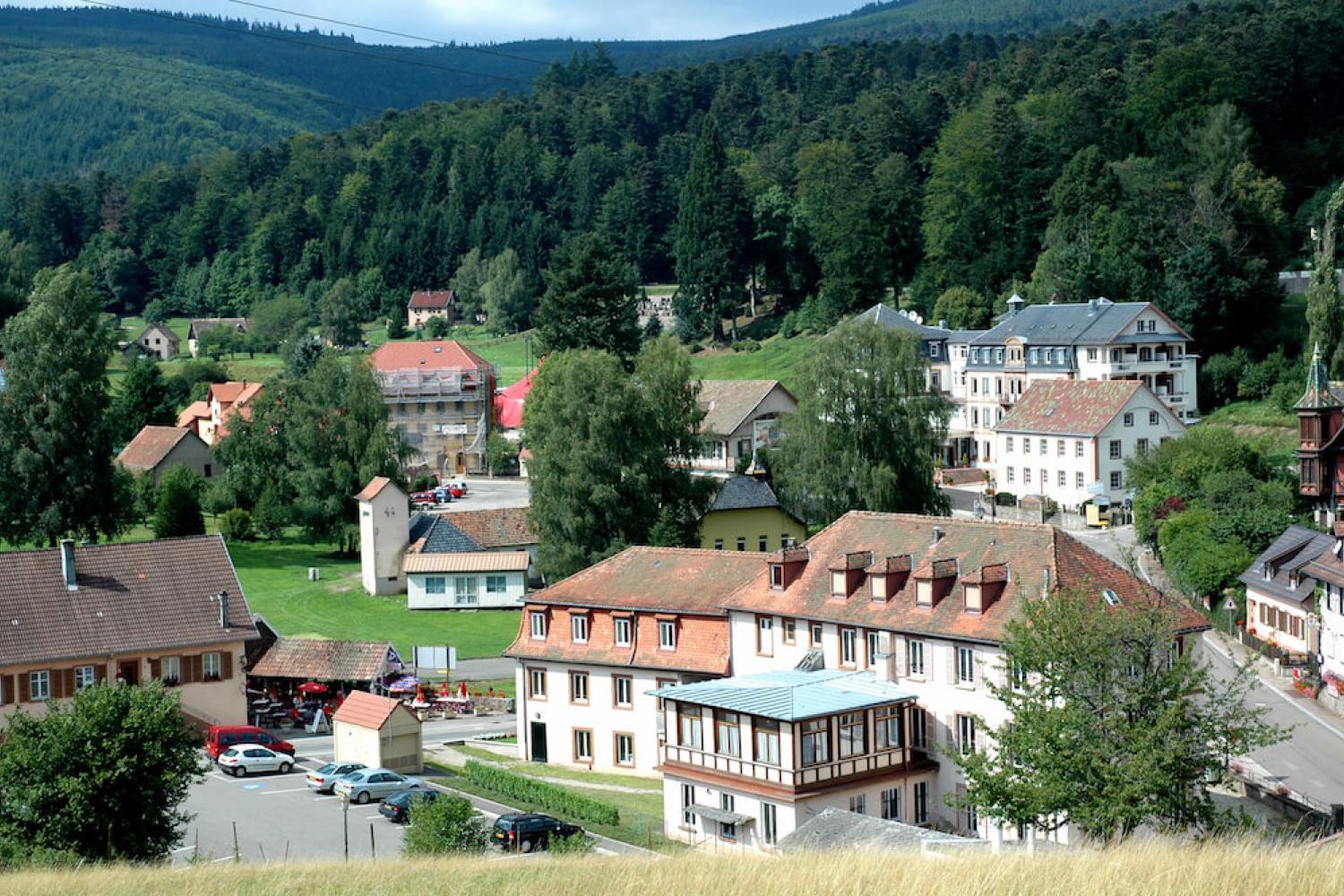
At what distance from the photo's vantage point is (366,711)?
4262 cm

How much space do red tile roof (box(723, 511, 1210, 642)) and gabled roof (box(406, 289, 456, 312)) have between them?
400ft

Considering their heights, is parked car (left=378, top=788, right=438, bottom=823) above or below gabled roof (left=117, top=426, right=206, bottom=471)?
below

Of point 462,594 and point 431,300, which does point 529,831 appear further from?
point 431,300

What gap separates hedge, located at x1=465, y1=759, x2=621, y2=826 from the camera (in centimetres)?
3697

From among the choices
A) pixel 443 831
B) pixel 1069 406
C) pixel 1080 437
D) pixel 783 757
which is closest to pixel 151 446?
pixel 1069 406

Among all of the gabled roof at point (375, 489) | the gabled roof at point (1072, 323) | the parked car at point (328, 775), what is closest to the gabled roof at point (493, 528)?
the gabled roof at point (375, 489)

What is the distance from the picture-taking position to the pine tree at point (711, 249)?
4899 inches

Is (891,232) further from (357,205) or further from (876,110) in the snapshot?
(357,205)

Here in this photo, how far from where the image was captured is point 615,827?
3678 centimetres

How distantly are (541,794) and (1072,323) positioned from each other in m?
53.4

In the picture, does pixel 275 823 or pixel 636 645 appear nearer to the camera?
pixel 275 823

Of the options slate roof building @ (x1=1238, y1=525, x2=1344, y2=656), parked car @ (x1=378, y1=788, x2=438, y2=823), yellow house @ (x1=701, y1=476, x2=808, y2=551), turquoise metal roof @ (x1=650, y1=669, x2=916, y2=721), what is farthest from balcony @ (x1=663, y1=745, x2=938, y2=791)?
yellow house @ (x1=701, y1=476, x2=808, y2=551)

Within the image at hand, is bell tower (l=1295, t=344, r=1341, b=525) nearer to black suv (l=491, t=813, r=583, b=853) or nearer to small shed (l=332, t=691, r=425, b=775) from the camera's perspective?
small shed (l=332, t=691, r=425, b=775)

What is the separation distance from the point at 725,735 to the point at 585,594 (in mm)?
9909
